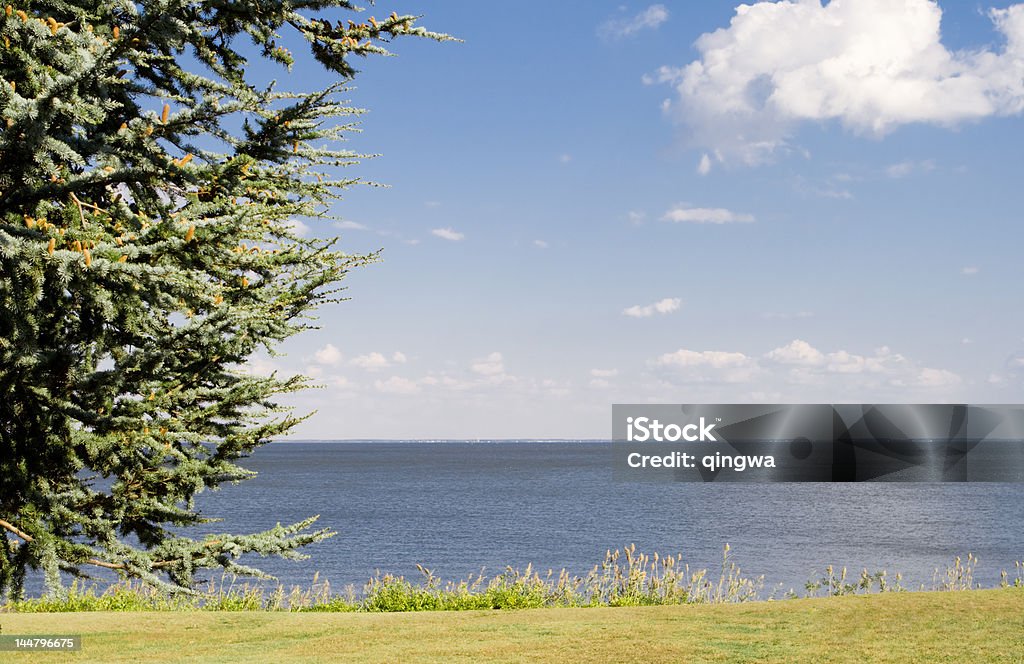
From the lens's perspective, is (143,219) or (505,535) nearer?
(143,219)

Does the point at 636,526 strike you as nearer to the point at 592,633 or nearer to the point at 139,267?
the point at 592,633

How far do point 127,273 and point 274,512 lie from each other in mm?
73867

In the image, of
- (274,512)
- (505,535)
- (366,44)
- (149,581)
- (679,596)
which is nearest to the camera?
(149,581)

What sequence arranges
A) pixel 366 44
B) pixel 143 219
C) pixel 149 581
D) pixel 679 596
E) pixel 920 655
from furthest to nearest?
pixel 679 596 → pixel 920 655 → pixel 366 44 → pixel 149 581 → pixel 143 219

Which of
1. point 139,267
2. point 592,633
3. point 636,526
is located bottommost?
point 636,526

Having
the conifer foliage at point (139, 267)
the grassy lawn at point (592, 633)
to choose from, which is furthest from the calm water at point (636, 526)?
the conifer foliage at point (139, 267)

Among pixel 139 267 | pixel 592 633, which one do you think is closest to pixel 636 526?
pixel 592 633

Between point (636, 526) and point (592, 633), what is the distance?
48.3 metres

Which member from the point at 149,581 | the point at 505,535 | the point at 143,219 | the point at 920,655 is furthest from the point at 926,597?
the point at 505,535

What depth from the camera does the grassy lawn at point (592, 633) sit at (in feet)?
37.9

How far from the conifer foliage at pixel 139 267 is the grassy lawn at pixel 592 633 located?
16.2 ft

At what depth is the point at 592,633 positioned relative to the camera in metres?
13.0

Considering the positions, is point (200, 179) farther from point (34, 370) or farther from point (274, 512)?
point (274, 512)

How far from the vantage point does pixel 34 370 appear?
6.27 m
